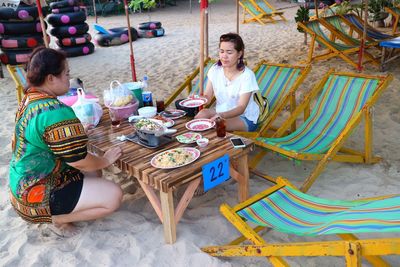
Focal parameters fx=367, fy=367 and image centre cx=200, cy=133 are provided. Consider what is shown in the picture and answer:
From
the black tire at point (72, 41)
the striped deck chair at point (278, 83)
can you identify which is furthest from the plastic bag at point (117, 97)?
the black tire at point (72, 41)

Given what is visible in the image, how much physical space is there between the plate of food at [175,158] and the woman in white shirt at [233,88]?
790mm

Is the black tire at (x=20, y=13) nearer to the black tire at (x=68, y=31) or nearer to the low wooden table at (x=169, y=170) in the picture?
the black tire at (x=68, y=31)

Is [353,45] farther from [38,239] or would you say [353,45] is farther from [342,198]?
[38,239]

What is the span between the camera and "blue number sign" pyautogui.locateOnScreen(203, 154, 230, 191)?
220 cm

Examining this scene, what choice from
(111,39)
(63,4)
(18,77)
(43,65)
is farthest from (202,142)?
(111,39)

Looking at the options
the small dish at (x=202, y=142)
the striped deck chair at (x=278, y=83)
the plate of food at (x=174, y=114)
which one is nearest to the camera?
the small dish at (x=202, y=142)

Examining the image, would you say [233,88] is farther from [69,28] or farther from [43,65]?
[69,28]

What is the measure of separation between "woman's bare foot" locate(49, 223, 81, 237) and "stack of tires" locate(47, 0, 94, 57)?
6906 mm

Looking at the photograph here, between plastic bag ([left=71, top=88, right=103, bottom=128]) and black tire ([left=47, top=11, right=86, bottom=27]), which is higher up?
black tire ([left=47, top=11, right=86, bottom=27])

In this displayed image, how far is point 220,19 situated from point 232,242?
40.0 feet

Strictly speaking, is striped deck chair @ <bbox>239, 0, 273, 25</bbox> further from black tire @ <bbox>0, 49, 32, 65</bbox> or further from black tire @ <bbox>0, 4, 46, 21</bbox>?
black tire @ <bbox>0, 49, 32, 65</bbox>

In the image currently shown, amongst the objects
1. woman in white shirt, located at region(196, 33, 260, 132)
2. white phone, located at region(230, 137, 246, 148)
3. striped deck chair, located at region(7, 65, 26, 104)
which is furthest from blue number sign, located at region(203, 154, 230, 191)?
striped deck chair, located at region(7, 65, 26, 104)

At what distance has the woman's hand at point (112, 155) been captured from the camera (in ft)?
7.57

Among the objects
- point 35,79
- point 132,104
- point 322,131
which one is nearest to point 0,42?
point 132,104
